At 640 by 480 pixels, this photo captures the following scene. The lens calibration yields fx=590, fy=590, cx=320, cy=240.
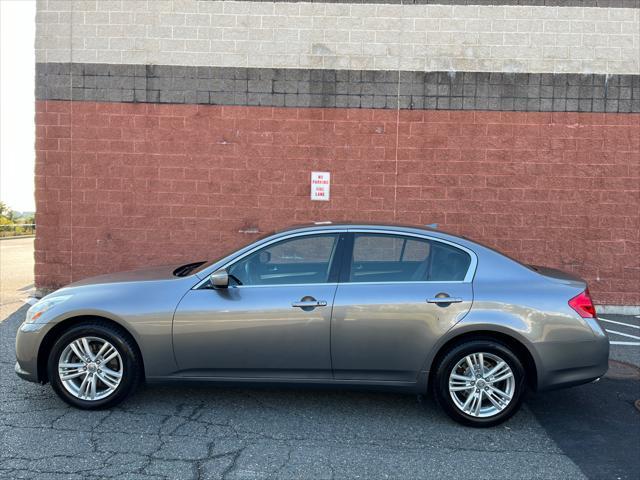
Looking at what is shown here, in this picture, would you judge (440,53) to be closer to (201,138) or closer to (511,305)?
(201,138)

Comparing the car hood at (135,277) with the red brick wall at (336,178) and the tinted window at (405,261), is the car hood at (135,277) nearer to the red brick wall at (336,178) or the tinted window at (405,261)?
the tinted window at (405,261)

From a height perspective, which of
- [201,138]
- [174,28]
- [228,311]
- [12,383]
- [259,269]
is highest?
[174,28]

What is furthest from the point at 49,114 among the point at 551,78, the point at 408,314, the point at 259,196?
the point at 551,78

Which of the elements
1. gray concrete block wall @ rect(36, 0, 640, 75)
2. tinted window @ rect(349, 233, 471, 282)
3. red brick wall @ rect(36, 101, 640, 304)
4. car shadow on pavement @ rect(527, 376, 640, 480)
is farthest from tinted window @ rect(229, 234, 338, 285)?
gray concrete block wall @ rect(36, 0, 640, 75)

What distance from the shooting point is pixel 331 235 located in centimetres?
493

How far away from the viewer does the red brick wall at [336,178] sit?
9.24 metres

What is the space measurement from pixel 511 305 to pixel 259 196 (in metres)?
5.52

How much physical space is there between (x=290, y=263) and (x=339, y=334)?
0.91 metres

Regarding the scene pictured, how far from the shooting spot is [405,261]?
16.3ft

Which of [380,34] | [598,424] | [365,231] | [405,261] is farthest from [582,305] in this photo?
[380,34]

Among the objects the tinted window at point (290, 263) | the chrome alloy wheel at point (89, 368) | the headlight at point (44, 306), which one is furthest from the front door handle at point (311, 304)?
the headlight at point (44, 306)

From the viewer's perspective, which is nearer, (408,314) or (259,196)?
(408,314)

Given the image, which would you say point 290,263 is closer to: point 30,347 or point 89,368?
point 89,368

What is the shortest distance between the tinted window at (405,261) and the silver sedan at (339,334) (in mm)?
16
